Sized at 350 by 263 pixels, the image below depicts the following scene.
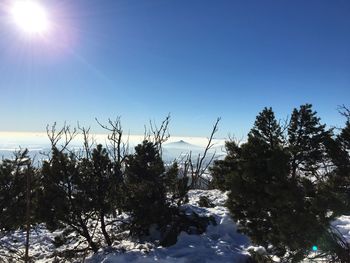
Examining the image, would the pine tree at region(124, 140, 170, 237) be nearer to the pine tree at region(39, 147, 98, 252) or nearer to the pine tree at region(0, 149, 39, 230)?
the pine tree at region(39, 147, 98, 252)

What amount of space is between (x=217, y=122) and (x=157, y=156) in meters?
21.0

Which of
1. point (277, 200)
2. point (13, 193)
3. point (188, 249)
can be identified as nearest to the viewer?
point (277, 200)

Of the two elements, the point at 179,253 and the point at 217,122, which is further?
the point at 217,122

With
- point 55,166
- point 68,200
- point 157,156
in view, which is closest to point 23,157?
point 55,166

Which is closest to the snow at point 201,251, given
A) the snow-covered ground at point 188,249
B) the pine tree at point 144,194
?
the snow-covered ground at point 188,249

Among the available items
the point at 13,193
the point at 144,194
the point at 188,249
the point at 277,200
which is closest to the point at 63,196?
the point at 13,193

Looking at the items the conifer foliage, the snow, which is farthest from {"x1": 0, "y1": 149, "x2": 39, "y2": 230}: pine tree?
the conifer foliage

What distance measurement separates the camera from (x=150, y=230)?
486 inches

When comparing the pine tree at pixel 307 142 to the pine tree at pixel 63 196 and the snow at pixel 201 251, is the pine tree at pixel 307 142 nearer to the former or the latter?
the snow at pixel 201 251

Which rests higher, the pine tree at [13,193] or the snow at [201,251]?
the pine tree at [13,193]

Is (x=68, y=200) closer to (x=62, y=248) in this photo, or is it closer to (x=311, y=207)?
(x=62, y=248)

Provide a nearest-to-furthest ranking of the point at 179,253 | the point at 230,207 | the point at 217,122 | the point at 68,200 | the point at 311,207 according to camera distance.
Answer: the point at 311,207
the point at 230,207
the point at 179,253
the point at 68,200
the point at 217,122

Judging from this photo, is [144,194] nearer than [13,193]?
No

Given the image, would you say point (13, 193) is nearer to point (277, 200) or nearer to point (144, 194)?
point (144, 194)
